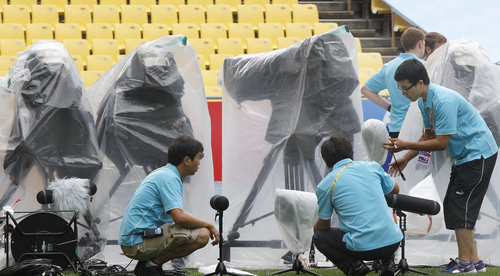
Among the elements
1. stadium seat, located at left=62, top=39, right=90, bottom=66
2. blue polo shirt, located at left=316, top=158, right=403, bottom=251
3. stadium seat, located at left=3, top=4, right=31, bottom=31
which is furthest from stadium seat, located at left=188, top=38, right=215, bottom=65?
blue polo shirt, located at left=316, top=158, right=403, bottom=251

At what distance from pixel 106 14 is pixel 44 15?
0.93 m

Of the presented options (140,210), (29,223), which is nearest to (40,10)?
(29,223)

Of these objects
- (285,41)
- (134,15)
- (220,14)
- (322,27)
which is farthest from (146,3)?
(322,27)

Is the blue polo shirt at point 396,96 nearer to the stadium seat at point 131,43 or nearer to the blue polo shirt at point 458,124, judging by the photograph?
the blue polo shirt at point 458,124

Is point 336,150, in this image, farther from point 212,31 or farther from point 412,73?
point 212,31

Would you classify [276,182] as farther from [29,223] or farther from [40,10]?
[40,10]

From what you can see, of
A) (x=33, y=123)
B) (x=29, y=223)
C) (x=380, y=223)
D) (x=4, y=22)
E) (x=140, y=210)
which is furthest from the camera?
(x=4, y=22)

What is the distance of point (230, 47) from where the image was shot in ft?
25.3

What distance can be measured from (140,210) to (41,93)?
→ 123 cm

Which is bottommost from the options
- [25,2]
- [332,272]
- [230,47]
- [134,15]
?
[332,272]

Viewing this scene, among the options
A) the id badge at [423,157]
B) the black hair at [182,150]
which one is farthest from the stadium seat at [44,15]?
the id badge at [423,157]

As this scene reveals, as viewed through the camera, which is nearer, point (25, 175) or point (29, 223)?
point (29, 223)

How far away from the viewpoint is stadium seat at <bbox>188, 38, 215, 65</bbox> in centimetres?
757

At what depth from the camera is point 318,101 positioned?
3.44 metres
